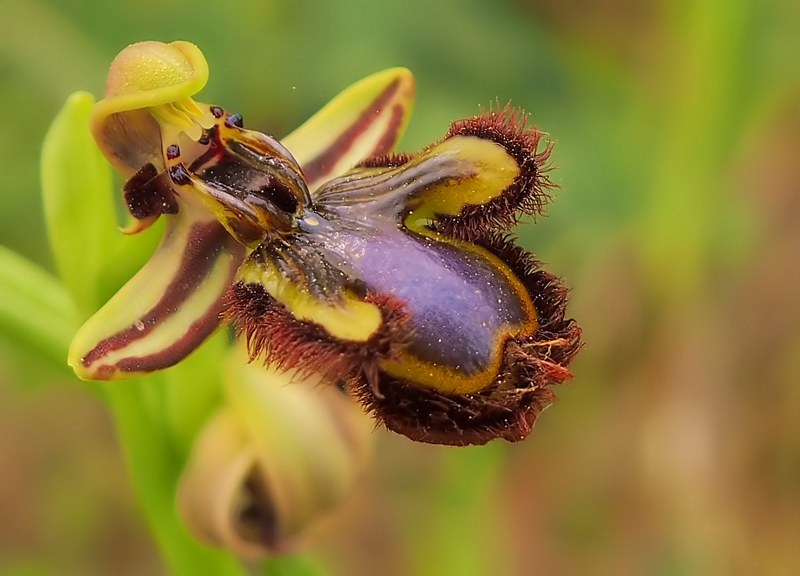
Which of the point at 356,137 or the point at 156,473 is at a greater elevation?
the point at 356,137

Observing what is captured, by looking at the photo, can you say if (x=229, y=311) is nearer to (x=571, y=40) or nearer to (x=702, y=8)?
(x=702, y=8)

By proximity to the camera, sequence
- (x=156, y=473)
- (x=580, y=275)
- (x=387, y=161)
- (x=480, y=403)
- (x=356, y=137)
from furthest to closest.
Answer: (x=580, y=275) → (x=156, y=473) → (x=356, y=137) → (x=387, y=161) → (x=480, y=403)

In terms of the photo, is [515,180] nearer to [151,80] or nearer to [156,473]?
[151,80]

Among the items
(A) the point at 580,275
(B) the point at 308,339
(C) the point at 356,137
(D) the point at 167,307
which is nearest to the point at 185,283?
(D) the point at 167,307

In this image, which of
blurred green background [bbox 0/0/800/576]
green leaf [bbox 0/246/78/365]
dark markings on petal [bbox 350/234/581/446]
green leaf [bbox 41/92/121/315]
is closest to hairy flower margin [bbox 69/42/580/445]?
dark markings on petal [bbox 350/234/581/446]

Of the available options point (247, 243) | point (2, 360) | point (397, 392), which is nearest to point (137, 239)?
point (247, 243)

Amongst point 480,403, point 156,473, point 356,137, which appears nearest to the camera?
point 480,403
